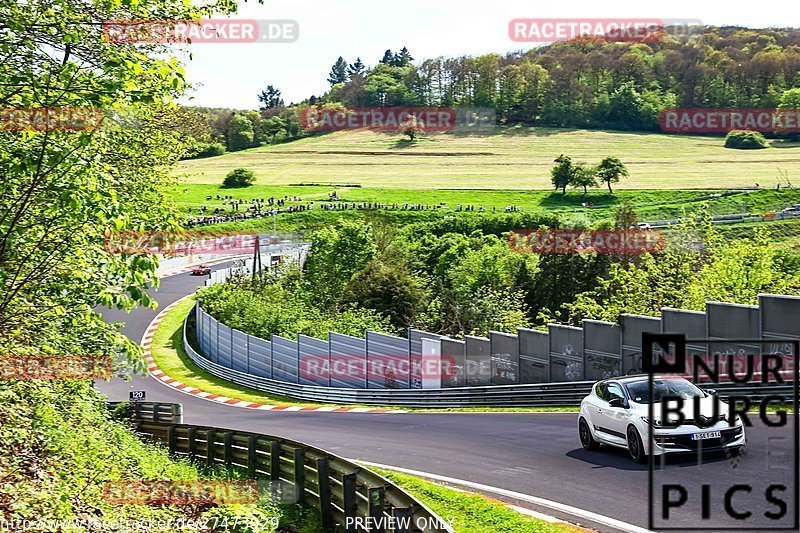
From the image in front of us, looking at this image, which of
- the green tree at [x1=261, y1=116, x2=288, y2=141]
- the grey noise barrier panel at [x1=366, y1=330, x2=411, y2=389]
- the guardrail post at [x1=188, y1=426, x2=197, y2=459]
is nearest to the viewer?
the guardrail post at [x1=188, y1=426, x2=197, y2=459]

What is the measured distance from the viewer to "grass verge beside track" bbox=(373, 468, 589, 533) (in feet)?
38.6

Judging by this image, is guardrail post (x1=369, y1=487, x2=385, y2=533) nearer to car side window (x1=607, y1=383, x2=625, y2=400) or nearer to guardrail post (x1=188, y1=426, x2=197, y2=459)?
car side window (x1=607, y1=383, x2=625, y2=400)

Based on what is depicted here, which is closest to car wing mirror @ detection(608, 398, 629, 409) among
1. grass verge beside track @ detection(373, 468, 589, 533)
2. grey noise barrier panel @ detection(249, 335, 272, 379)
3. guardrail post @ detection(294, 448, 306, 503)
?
grass verge beside track @ detection(373, 468, 589, 533)

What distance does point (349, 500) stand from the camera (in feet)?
41.5

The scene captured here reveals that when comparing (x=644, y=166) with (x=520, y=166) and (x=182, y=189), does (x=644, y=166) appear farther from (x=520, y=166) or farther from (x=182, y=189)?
(x=182, y=189)

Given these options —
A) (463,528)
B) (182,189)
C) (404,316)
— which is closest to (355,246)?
(404,316)

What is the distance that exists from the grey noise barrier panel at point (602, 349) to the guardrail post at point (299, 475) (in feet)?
36.5

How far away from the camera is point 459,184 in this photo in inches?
5118

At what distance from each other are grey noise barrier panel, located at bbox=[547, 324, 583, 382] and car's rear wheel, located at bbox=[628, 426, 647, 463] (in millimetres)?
10286

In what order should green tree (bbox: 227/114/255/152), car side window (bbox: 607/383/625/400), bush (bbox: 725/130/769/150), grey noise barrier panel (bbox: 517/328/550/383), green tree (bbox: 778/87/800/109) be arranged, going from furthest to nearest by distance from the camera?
1. green tree (bbox: 227/114/255/152)
2. green tree (bbox: 778/87/800/109)
3. bush (bbox: 725/130/769/150)
4. grey noise barrier panel (bbox: 517/328/550/383)
5. car side window (bbox: 607/383/625/400)

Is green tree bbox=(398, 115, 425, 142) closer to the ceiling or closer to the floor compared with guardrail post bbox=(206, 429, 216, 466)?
closer to the ceiling

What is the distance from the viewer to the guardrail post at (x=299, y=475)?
15.0 m

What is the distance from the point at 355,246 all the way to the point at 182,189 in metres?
35.4

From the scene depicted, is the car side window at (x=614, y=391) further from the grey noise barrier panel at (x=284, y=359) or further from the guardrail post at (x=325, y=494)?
the grey noise barrier panel at (x=284, y=359)
